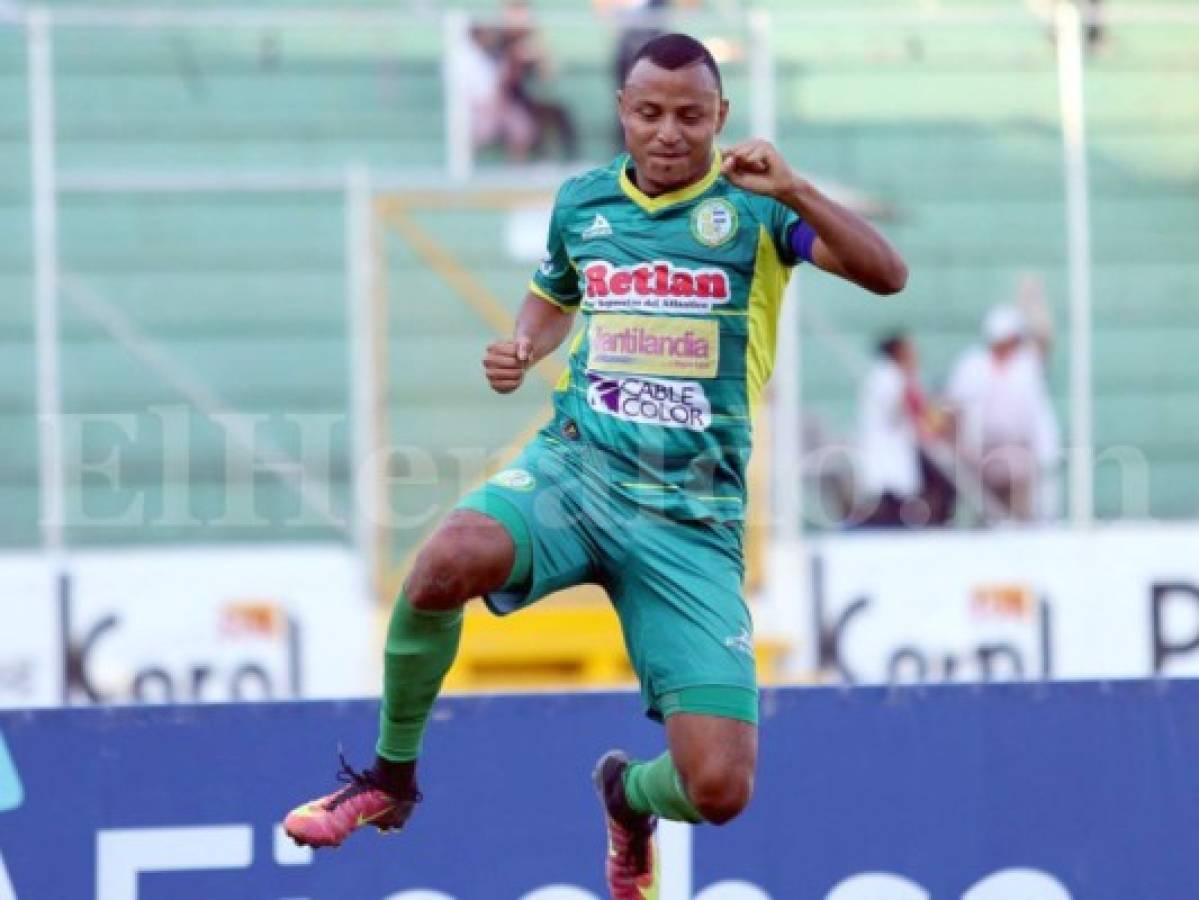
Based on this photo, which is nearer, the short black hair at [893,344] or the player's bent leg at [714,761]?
Result: the player's bent leg at [714,761]

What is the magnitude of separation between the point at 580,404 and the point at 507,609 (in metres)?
0.55

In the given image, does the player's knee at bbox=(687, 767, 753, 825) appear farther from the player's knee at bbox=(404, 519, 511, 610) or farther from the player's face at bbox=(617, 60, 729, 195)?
the player's face at bbox=(617, 60, 729, 195)

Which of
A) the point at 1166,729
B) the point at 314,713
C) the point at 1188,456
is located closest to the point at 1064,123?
the point at 1188,456

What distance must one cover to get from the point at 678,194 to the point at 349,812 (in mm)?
1726

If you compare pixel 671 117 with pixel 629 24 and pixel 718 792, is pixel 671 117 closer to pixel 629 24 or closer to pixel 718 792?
pixel 718 792

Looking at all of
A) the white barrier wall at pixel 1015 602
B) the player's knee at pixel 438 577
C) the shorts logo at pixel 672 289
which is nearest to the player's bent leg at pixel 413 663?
the player's knee at pixel 438 577

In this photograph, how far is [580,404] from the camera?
6.86m

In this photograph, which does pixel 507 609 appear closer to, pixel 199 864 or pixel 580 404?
pixel 580 404

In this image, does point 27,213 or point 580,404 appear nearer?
point 580,404

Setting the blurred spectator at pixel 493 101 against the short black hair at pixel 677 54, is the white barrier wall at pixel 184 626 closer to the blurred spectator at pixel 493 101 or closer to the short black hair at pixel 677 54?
the blurred spectator at pixel 493 101

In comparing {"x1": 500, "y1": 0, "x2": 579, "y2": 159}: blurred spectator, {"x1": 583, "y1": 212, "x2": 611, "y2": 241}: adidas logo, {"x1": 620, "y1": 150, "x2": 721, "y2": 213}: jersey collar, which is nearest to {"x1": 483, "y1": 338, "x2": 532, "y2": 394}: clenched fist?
{"x1": 583, "y1": 212, "x2": 611, "y2": 241}: adidas logo

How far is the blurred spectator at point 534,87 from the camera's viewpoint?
13.0 metres

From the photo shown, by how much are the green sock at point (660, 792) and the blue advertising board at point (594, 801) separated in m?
0.54

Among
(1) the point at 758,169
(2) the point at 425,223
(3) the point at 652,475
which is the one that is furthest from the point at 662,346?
Result: (2) the point at 425,223
